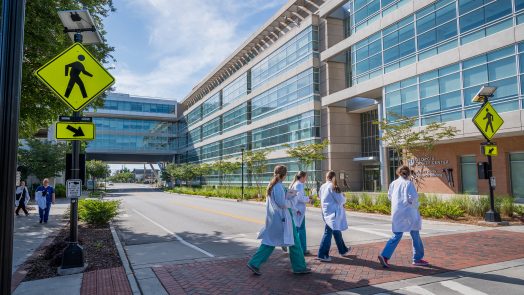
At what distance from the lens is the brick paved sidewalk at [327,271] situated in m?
6.06

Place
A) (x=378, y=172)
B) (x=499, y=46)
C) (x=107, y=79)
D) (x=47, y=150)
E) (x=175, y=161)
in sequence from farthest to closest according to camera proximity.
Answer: (x=175, y=161) < (x=47, y=150) < (x=378, y=172) < (x=499, y=46) < (x=107, y=79)

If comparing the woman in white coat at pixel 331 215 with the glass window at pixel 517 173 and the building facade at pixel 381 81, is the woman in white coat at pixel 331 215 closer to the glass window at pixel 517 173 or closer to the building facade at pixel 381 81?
the building facade at pixel 381 81

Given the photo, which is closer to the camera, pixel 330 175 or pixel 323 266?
pixel 323 266

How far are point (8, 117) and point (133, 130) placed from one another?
8234 cm

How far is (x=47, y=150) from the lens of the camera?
37.5m

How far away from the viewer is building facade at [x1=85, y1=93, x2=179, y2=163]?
78.9 metres

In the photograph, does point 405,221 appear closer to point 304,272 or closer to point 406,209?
point 406,209

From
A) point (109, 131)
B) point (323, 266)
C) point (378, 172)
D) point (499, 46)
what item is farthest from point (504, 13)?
point (109, 131)

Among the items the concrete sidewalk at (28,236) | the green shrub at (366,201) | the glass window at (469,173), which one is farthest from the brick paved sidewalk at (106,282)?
the glass window at (469,173)

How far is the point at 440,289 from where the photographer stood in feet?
19.2

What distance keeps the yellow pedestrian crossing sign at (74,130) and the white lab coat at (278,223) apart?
3.60 m

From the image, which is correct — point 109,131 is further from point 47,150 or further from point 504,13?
point 504,13

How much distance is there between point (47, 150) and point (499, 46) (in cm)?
3800

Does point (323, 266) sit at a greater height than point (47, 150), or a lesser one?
lesser
